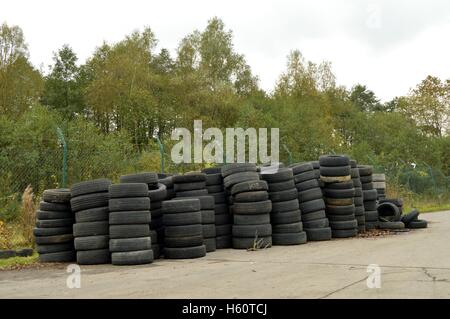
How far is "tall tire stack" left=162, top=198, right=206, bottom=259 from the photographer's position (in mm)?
10938

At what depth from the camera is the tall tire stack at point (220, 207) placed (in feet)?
41.5

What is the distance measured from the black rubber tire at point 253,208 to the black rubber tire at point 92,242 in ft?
10.4

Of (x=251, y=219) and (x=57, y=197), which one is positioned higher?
(x=57, y=197)

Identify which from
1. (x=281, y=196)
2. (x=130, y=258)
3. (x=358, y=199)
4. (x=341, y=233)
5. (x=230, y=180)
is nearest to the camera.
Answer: (x=130, y=258)

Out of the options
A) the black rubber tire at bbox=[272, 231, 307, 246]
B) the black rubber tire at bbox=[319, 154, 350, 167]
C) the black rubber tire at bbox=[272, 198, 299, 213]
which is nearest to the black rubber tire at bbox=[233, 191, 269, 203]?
the black rubber tire at bbox=[272, 198, 299, 213]

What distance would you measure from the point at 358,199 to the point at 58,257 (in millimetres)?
8003

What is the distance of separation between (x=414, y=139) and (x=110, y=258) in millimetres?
38429

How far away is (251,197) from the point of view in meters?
12.4

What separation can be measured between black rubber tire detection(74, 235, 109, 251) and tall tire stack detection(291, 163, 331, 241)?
17.0 feet

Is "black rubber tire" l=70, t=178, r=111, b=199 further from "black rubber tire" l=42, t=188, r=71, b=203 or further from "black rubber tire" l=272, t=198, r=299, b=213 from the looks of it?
"black rubber tire" l=272, t=198, r=299, b=213

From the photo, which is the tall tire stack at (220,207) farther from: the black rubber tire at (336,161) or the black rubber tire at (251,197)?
the black rubber tire at (336,161)

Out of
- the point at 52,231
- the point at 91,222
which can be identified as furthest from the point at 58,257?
the point at 91,222

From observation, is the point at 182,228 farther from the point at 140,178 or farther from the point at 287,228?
the point at 287,228

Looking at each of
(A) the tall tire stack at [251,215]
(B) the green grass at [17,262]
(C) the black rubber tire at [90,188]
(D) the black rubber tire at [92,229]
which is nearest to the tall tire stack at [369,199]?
(A) the tall tire stack at [251,215]
